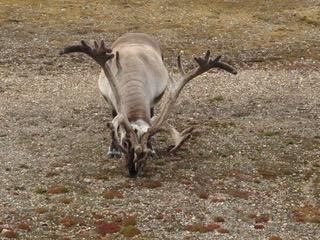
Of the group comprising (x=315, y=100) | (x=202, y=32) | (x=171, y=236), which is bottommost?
(x=171, y=236)

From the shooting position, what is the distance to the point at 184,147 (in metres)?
22.6

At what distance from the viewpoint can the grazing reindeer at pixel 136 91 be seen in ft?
62.5

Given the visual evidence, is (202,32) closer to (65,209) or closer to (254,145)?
(254,145)

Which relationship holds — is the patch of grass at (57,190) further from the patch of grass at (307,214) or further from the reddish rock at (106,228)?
the patch of grass at (307,214)

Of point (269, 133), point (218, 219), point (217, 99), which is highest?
point (217, 99)

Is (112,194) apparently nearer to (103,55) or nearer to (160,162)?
(160,162)

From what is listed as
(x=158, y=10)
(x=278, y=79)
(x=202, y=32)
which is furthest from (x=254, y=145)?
(x=158, y=10)

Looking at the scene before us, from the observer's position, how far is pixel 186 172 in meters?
20.4

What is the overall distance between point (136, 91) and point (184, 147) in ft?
10.6

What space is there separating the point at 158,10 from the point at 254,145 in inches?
929

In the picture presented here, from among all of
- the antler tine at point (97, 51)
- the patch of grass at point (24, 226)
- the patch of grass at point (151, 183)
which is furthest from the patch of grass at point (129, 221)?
the antler tine at point (97, 51)

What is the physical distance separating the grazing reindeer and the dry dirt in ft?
3.62

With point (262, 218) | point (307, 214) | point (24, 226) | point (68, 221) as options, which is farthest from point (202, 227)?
point (24, 226)

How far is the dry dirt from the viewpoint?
17312mm
